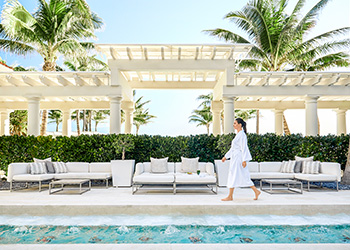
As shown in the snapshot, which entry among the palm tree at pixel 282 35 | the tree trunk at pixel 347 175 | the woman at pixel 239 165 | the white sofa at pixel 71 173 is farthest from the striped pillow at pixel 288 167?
the palm tree at pixel 282 35

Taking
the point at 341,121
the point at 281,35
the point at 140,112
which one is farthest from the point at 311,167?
the point at 140,112

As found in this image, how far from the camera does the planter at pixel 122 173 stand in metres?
8.79

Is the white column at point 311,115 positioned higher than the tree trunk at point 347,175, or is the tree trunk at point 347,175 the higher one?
the white column at point 311,115

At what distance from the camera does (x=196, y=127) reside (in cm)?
3791

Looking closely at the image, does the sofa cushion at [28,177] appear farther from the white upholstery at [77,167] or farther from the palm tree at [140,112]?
the palm tree at [140,112]

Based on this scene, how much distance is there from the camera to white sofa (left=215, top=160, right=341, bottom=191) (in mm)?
7984

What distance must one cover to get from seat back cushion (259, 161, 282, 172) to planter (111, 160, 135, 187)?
152 inches

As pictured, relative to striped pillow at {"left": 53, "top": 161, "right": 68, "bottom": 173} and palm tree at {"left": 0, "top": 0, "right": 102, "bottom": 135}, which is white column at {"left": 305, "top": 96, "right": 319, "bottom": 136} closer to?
striped pillow at {"left": 53, "top": 161, "right": 68, "bottom": 173}

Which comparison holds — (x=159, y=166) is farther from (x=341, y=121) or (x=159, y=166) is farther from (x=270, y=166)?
(x=341, y=121)

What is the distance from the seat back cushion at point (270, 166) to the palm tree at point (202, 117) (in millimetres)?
24414

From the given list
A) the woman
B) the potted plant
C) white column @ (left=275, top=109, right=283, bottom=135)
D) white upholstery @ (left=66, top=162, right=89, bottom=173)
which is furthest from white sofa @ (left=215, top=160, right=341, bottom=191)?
white column @ (left=275, top=109, right=283, bottom=135)

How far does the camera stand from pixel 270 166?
9.08 metres

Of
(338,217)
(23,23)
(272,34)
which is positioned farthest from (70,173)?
(272,34)
